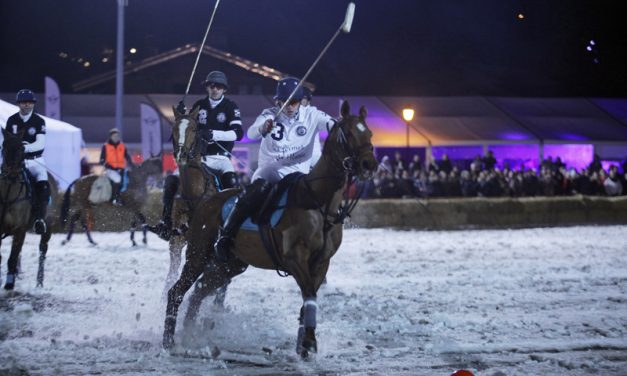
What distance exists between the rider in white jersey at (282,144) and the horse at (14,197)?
4902 millimetres

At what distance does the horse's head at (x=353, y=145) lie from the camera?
701 centimetres

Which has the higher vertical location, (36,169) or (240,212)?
(36,169)

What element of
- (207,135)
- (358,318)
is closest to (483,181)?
(207,135)

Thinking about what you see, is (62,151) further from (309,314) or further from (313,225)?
(309,314)

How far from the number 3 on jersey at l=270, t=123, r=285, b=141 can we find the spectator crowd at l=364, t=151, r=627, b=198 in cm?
1602

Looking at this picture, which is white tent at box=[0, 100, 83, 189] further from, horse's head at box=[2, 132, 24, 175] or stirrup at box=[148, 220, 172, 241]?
stirrup at box=[148, 220, 172, 241]

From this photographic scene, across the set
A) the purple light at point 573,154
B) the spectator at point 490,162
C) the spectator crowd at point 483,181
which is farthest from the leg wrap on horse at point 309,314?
the purple light at point 573,154

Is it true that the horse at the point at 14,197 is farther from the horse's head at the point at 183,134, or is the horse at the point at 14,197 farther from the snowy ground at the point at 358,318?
the horse's head at the point at 183,134

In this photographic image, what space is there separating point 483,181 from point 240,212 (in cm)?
1938

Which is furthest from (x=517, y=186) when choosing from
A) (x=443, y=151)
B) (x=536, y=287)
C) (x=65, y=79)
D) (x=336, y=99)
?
(x=65, y=79)

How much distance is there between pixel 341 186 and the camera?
7.52 m

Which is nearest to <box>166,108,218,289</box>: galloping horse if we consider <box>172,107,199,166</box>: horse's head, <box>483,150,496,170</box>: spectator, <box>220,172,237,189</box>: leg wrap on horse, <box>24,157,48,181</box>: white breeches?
<box>172,107,199,166</box>: horse's head

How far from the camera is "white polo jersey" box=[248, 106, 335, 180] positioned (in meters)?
8.00

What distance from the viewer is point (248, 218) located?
26.0 feet
